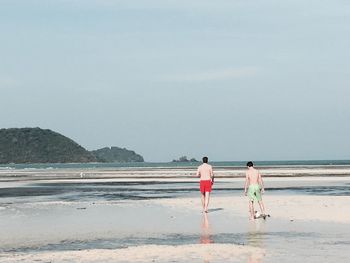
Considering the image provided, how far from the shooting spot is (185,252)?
1566 cm

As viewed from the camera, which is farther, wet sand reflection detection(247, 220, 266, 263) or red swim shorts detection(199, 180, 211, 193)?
red swim shorts detection(199, 180, 211, 193)

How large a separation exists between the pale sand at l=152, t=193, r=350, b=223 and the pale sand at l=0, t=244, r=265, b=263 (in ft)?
24.6

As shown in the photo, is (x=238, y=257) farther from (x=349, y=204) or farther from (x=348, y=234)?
(x=349, y=204)

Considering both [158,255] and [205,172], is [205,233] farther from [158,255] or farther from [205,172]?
[205,172]

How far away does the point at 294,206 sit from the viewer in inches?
1126

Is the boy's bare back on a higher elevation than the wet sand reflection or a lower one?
higher

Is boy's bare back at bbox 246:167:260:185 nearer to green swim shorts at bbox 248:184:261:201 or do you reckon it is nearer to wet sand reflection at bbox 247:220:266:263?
green swim shorts at bbox 248:184:261:201

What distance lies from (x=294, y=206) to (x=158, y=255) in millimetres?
14333

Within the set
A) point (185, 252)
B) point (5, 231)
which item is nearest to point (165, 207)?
point (5, 231)

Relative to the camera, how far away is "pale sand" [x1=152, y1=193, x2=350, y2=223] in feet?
78.8

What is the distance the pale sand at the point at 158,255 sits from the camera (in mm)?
14680

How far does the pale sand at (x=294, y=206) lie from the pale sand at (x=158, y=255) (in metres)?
7.50

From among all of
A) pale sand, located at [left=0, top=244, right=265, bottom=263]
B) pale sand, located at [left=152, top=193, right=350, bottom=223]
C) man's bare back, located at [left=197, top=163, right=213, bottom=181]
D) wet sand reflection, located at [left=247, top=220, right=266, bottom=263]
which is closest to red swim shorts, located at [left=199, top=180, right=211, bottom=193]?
man's bare back, located at [left=197, top=163, right=213, bottom=181]

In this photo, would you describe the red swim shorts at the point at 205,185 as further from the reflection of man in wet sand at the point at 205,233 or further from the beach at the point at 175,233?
the reflection of man in wet sand at the point at 205,233
